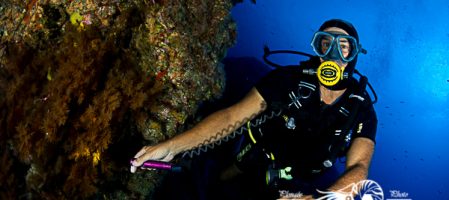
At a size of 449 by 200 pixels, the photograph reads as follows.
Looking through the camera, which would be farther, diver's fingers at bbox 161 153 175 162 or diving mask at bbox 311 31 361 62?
diving mask at bbox 311 31 361 62

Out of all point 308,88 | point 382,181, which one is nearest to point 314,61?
point 308,88

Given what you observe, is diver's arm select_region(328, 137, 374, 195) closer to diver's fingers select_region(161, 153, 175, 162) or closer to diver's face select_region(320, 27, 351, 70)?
diver's face select_region(320, 27, 351, 70)

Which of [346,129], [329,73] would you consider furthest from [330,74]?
[346,129]

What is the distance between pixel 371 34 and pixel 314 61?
4.31m

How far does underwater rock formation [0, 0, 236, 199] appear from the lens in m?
2.72

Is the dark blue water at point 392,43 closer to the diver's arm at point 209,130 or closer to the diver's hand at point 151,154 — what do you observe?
the diver's arm at point 209,130

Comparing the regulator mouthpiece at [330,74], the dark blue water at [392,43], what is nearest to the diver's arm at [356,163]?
the regulator mouthpiece at [330,74]

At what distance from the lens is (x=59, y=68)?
115 inches

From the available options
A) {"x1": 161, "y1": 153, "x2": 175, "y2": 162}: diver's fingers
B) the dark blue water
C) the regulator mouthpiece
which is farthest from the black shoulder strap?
the dark blue water

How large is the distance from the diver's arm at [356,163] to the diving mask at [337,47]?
993 mm

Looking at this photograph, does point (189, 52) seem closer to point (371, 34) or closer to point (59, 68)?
point (59, 68)

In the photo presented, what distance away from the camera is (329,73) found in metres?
3.41

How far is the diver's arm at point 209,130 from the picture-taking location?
2.92 metres

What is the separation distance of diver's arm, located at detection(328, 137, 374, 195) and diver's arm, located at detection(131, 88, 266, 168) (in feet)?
3.74
